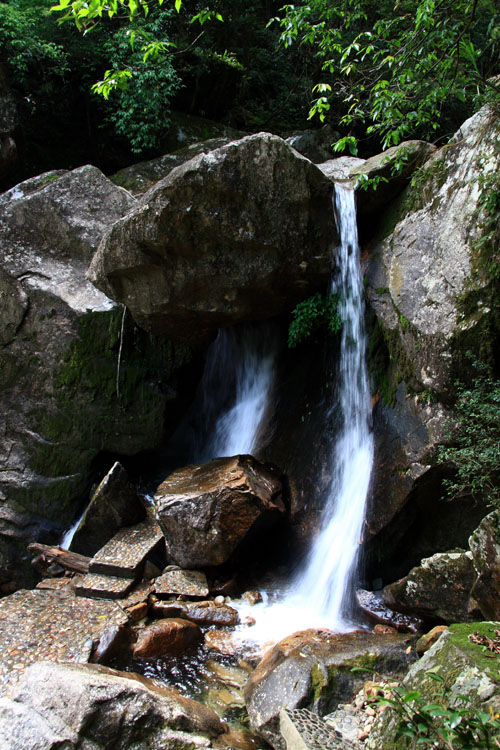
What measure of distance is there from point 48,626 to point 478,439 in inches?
178

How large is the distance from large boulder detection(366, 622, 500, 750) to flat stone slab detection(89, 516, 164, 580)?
13.1ft

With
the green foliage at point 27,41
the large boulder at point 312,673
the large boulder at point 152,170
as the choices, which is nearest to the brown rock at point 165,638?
the large boulder at point 312,673

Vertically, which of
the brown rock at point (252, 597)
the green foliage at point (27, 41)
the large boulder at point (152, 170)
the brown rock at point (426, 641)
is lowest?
the brown rock at point (252, 597)

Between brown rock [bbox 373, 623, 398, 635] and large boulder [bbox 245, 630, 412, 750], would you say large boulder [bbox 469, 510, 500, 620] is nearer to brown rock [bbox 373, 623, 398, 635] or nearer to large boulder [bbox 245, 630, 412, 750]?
large boulder [bbox 245, 630, 412, 750]

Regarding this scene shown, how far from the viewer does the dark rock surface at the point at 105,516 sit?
6715 millimetres

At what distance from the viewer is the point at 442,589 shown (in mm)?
4484

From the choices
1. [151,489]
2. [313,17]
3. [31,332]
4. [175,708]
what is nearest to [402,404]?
[175,708]

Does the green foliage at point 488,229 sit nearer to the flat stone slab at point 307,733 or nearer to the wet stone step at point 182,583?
the flat stone slab at point 307,733

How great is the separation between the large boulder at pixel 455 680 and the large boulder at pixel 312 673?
1.05 metres

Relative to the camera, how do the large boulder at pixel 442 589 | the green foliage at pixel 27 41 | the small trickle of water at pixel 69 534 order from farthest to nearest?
the green foliage at pixel 27 41 → the small trickle of water at pixel 69 534 → the large boulder at pixel 442 589

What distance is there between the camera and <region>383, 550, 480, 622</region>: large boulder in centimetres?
438

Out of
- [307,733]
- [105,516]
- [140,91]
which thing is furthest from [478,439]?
[140,91]

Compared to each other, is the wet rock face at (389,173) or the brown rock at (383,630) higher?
the wet rock face at (389,173)

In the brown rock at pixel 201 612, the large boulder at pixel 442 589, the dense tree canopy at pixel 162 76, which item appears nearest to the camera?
the large boulder at pixel 442 589
